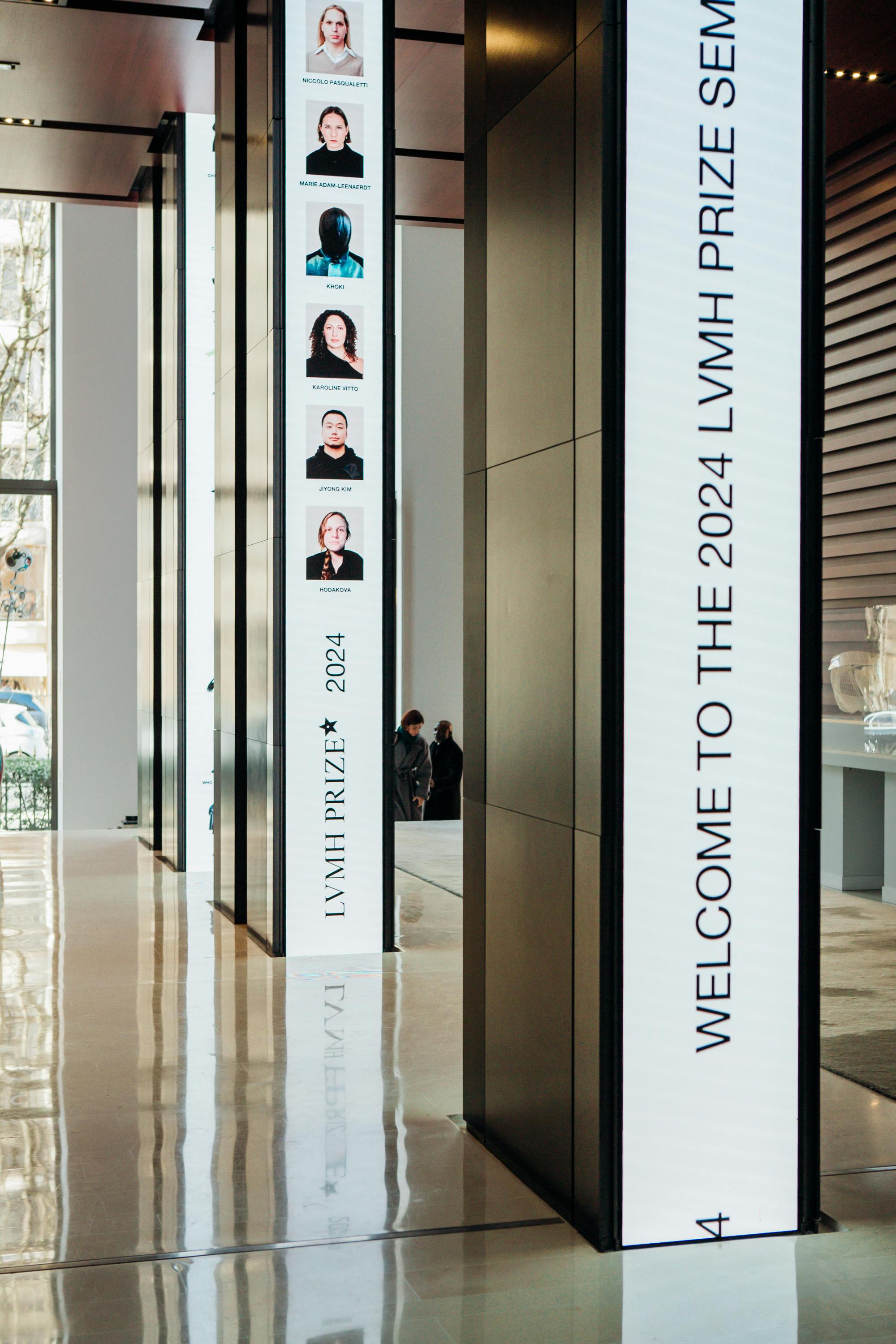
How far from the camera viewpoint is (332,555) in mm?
6531

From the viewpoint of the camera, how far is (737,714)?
3178 mm

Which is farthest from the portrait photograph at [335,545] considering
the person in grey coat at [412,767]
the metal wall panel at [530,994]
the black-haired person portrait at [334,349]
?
the person in grey coat at [412,767]

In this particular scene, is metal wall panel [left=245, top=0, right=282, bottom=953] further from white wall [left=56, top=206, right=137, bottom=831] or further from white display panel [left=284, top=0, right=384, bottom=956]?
white wall [left=56, top=206, right=137, bottom=831]

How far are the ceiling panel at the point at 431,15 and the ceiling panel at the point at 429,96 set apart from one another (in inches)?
8.4

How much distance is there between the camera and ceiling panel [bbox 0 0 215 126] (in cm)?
778

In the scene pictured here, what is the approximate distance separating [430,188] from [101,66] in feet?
9.62

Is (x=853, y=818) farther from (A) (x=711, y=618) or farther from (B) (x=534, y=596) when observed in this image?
(A) (x=711, y=618)

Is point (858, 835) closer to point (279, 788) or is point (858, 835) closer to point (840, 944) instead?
point (840, 944)

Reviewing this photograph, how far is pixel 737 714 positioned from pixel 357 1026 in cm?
247

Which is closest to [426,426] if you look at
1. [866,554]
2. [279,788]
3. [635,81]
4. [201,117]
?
[201,117]

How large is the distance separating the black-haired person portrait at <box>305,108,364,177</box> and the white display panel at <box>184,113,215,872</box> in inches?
123

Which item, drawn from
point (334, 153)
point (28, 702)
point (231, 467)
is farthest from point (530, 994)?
point (28, 702)

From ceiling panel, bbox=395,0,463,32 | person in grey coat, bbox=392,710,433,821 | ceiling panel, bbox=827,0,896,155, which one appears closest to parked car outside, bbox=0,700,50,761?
person in grey coat, bbox=392,710,433,821

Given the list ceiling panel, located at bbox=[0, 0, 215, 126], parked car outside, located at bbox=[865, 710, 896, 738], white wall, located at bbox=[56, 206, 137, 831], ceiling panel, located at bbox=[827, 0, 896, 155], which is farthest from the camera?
white wall, located at bbox=[56, 206, 137, 831]
